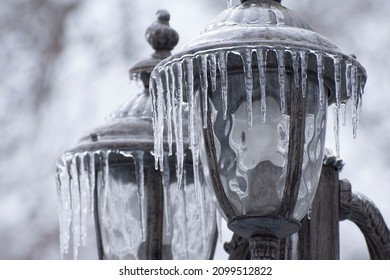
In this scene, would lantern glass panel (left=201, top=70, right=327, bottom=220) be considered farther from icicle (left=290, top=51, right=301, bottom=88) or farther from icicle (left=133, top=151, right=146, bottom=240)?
icicle (left=133, top=151, right=146, bottom=240)

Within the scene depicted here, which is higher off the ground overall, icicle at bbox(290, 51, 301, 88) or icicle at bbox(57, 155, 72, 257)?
icicle at bbox(290, 51, 301, 88)

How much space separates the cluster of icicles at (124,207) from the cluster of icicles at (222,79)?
102 centimetres

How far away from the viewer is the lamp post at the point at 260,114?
16.5 feet

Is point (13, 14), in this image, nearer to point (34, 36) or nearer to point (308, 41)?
point (34, 36)

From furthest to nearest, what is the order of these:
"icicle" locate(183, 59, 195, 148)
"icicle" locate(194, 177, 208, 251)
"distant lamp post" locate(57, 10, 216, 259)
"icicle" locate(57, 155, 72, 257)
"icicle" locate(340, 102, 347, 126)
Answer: "icicle" locate(57, 155, 72, 257) → "distant lamp post" locate(57, 10, 216, 259) → "icicle" locate(194, 177, 208, 251) → "icicle" locate(340, 102, 347, 126) → "icicle" locate(183, 59, 195, 148)

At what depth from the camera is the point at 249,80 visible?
5.03 m

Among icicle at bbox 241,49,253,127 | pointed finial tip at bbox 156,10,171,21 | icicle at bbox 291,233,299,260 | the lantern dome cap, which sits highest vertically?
pointed finial tip at bbox 156,10,171,21

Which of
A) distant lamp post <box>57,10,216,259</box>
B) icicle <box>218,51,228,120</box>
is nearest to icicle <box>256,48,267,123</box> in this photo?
icicle <box>218,51,228,120</box>

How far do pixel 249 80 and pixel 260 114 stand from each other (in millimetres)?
112

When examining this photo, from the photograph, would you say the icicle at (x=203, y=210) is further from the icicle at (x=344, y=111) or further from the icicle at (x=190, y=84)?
the icicle at (x=190, y=84)

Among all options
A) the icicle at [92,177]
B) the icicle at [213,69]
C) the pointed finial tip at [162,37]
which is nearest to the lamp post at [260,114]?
the icicle at [213,69]

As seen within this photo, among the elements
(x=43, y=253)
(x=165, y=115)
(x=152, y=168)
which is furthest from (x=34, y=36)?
(x=165, y=115)

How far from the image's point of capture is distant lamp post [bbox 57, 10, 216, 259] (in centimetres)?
637

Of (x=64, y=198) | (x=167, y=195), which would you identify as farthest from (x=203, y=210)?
(x=64, y=198)
